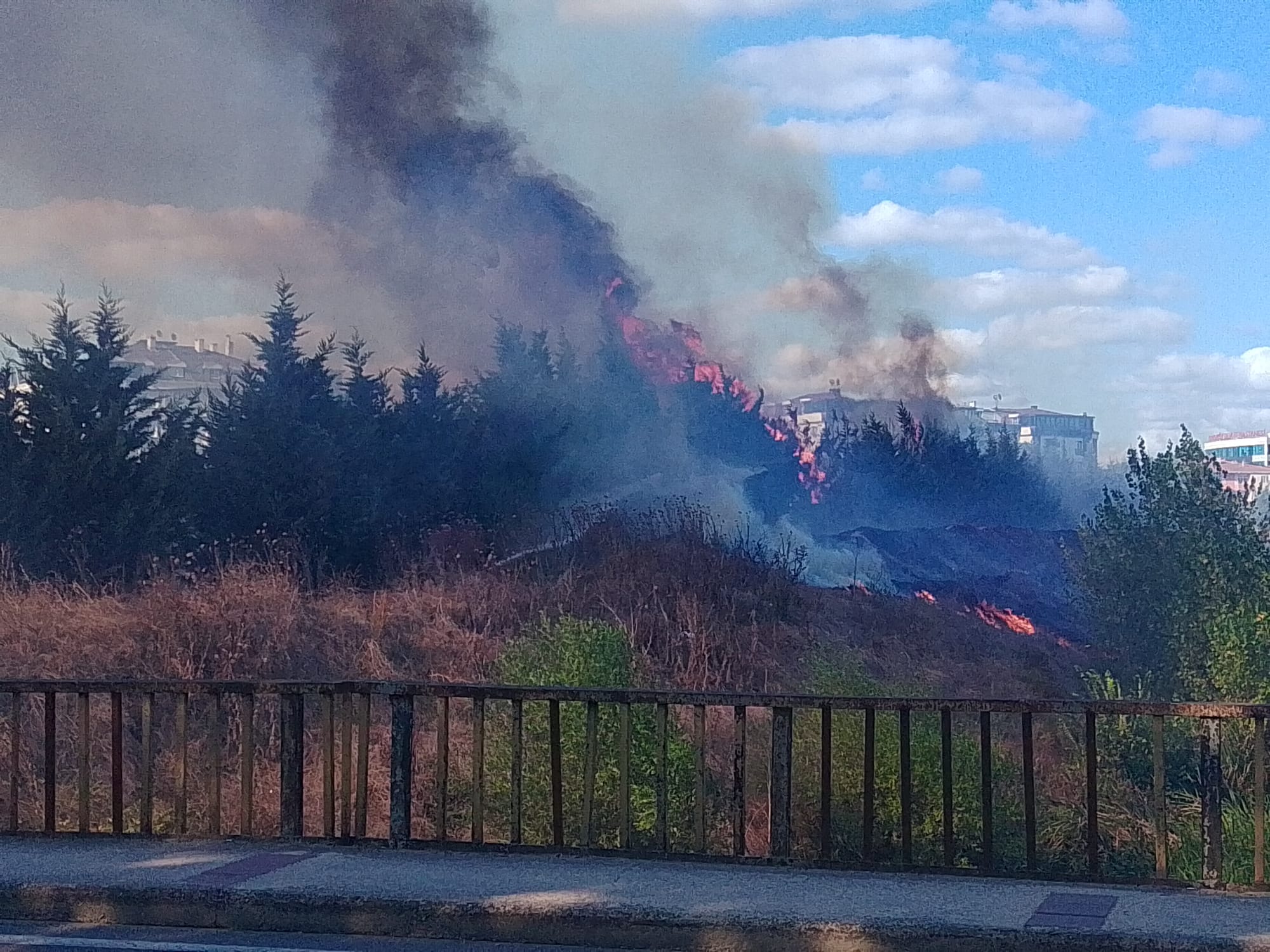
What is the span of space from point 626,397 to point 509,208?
5.74 metres

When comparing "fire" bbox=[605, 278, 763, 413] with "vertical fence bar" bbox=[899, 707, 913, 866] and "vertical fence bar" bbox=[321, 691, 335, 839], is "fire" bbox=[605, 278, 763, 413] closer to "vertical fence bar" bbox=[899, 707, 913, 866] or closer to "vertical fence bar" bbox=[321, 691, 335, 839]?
"vertical fence bar" bbox=[321, 691, 335, 839]

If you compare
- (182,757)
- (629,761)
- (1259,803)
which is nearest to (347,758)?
(182,757)

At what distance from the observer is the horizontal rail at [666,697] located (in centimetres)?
570

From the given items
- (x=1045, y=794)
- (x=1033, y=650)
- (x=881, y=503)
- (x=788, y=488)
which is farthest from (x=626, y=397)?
(x=1045, y=794)

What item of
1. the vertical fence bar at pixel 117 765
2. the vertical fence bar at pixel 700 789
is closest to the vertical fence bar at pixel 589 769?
the vertical fence bar at pixel 700 789

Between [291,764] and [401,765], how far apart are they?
59 centimetres

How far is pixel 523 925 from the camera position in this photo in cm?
555

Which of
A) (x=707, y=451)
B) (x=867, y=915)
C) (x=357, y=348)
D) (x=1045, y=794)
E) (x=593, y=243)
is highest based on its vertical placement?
(x=593, y=243)

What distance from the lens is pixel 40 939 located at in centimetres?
555


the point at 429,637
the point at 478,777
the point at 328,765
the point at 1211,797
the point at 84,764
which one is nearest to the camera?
the point at 1211,797

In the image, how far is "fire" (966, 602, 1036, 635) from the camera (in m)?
25.4

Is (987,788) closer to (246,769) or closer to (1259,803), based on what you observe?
(1259,803)

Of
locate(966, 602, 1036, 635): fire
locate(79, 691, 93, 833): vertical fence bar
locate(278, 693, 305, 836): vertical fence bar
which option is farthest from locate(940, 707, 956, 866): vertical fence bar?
locate(966, 602, 1036, 635): fire

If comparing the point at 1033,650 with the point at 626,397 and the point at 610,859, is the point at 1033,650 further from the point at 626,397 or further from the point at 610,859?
the point at 610,859
